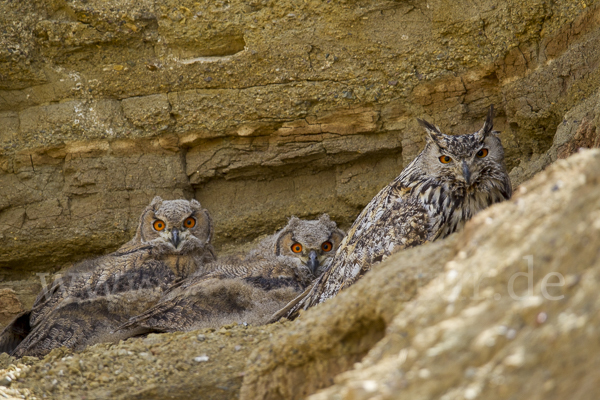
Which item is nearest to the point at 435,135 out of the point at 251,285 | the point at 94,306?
the point at 251,285

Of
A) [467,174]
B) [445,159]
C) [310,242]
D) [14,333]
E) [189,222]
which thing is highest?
[445,159]

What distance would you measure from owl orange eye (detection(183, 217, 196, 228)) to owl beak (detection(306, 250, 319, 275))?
1.05 metres

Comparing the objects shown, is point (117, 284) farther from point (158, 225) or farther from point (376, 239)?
point (376, 239)

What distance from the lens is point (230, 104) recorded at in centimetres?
560

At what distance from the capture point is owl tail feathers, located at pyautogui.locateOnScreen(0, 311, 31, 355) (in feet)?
14.6

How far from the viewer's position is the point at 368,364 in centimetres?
157

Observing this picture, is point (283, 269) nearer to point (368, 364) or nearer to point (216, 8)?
point (216, 8)

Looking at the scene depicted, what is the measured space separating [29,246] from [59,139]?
1070 millimetres

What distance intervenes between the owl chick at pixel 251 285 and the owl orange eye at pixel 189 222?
45 centimetres

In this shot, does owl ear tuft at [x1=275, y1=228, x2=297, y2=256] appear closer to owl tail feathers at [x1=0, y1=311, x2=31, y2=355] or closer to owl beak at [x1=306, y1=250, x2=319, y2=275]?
owl beak at [x1=306, y1=250, x2=319, y2=275]

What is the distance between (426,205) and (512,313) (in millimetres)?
2235

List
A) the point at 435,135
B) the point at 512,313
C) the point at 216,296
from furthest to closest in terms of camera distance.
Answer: the point at 216,296 < the point at 435,135 < the point at 512,313

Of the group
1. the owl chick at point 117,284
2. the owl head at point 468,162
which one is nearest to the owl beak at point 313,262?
the owl chick at point 117,284

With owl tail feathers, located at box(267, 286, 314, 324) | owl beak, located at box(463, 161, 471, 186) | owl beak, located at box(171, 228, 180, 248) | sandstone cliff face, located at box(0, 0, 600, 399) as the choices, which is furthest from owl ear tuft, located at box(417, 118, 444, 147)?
owl beak, located at box(171, 228, 180, 248)
